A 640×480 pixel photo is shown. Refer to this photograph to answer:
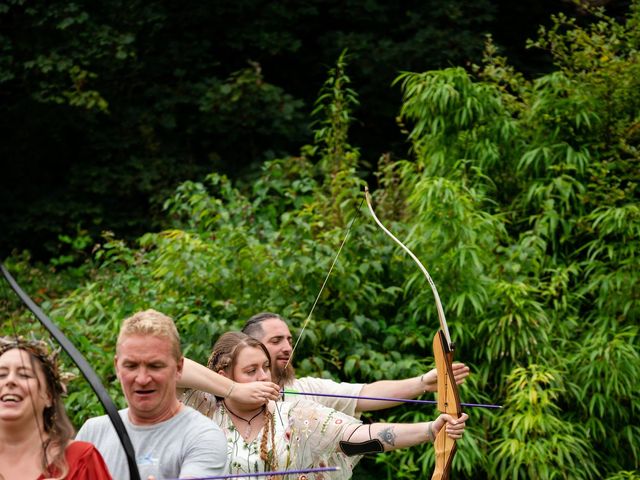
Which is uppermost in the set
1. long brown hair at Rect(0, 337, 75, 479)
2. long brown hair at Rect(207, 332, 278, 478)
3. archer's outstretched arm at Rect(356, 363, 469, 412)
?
long brown hair at Rect(0, 337, 75, 479)

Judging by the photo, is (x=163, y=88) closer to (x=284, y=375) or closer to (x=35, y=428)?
(x=284, y=375)

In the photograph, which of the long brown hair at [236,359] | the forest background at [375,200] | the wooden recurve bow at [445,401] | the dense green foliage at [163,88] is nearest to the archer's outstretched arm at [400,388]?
the wooden recurve bow at [445,401]

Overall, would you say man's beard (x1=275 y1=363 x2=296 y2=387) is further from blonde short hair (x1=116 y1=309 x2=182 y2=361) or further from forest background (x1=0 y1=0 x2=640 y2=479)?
blonde short hair (x1=116 y1=309 x2=182 y2=361)

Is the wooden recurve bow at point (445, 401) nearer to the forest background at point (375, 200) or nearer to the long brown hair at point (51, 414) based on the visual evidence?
the forest background at point (375, 200)

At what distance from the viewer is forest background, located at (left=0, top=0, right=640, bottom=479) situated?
16.0 ft

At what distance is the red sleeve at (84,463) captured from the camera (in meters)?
1.90

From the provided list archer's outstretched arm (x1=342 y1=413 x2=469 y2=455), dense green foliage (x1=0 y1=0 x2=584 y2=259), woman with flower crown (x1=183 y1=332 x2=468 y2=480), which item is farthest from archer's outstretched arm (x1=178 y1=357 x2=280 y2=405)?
dense green foliage (x1=0 y1=0 x2=584 y2=259)

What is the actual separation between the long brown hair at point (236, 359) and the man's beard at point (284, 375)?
21 centimetres

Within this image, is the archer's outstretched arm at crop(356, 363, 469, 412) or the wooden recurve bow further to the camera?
the archer's outstretched arm at crop(356, 363, 469, 412)

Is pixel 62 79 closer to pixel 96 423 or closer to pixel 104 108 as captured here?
pixel 104 108

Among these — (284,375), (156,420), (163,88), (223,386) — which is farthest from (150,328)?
(163,88)

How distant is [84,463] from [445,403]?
1198mm

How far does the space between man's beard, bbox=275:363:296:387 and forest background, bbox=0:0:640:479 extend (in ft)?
2.62

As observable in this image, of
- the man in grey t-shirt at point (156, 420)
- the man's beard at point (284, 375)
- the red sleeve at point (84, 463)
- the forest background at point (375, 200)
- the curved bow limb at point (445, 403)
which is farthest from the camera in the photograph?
A: the forest background at point (375, 200)
